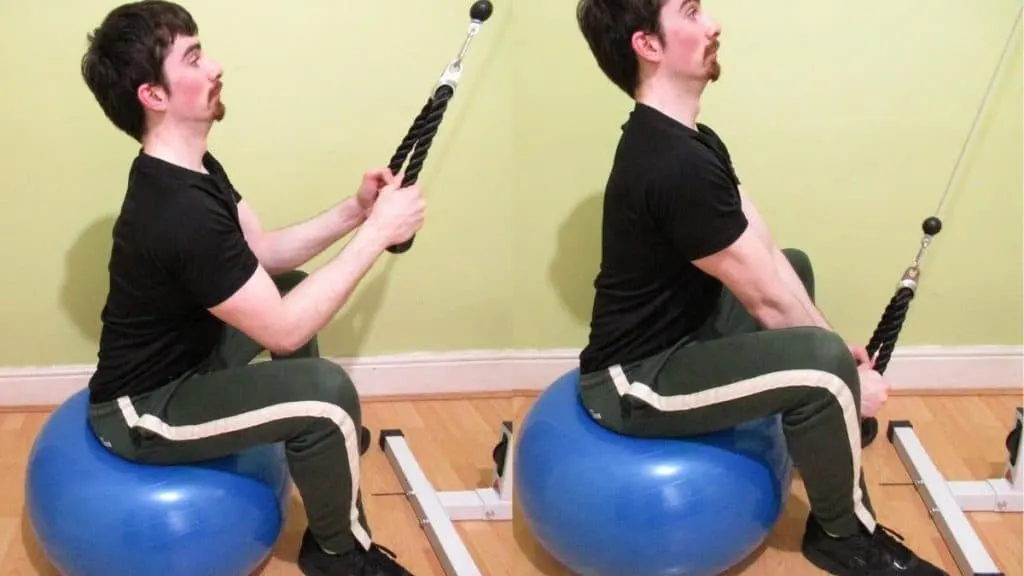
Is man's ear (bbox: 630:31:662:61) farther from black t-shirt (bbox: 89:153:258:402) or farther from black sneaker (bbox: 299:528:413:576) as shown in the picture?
black sneaker (bbox: 299:528:413:576)

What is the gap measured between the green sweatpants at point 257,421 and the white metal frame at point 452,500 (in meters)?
0.26

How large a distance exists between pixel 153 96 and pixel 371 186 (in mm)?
411

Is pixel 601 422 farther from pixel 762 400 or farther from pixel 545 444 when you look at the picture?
pixel 762 400

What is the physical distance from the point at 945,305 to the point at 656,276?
0.95 meters

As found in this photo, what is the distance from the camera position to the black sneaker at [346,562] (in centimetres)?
161

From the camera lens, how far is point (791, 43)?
1.88 m

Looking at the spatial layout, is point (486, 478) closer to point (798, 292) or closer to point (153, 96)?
point (798, 292)

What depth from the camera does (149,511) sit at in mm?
1441

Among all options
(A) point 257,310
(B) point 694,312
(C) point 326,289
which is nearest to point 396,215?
(C) point 326,289

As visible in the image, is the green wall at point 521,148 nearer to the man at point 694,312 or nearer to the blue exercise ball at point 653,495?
the man at point 694,312

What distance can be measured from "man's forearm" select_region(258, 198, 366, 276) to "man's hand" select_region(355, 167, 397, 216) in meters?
0.02

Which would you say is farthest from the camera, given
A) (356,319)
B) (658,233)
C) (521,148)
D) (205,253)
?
(356,319)

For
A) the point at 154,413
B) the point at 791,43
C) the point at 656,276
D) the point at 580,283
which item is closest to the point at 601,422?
the point at 656,276

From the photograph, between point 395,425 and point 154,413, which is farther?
point 395,425
